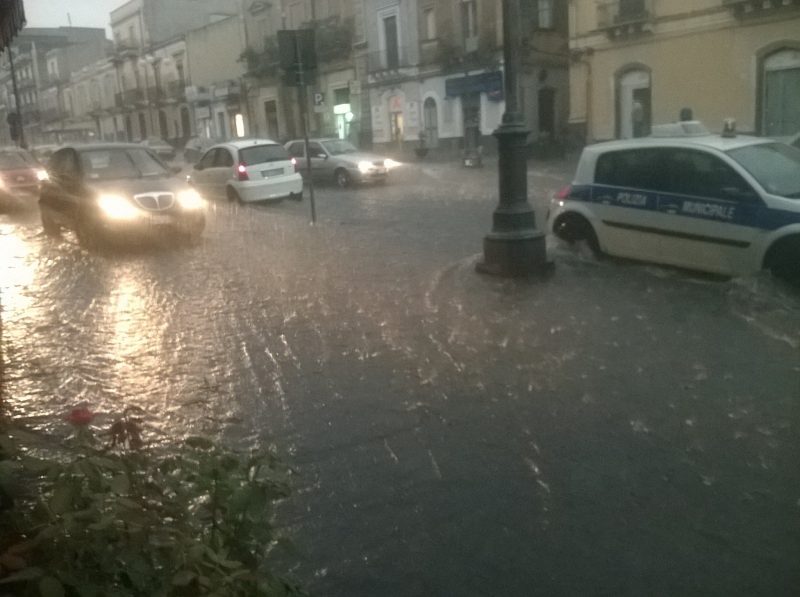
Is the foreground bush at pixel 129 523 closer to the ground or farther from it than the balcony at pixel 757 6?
closer to the ground

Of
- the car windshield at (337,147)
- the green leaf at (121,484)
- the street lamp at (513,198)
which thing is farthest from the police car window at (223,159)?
the green leaf at (121,484)

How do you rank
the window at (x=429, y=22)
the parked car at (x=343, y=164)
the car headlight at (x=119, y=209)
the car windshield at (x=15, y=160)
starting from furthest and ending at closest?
the window at (x=429, y=22), the parked car at (x=343, y=164), the car windshield at (x=15, y=160), the car headlight at (x=119, y=209)

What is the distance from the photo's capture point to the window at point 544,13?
37.4 m

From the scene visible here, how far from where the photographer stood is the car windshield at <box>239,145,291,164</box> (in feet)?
67.8

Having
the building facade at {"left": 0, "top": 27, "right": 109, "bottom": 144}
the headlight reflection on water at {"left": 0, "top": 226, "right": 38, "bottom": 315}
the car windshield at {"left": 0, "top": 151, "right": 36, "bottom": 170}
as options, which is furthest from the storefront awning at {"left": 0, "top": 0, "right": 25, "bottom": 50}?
the building facade at {"left": 0, "top": 27, "right": 109, "bottom": 144}

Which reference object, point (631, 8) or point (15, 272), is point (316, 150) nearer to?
point (631, 8)

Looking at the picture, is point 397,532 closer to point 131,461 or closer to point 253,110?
point 131,461

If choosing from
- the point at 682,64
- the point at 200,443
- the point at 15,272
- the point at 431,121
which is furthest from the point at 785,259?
the point at 431,121

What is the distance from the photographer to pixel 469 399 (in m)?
6.49

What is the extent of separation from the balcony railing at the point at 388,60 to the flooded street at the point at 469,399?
2983cm

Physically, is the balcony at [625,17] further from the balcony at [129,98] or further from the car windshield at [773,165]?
the balcony at [129,98]

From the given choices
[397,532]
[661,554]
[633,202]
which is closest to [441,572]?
[397,532]

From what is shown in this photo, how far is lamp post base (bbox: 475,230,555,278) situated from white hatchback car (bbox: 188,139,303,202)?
1067 cm

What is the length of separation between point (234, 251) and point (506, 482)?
9.87m
